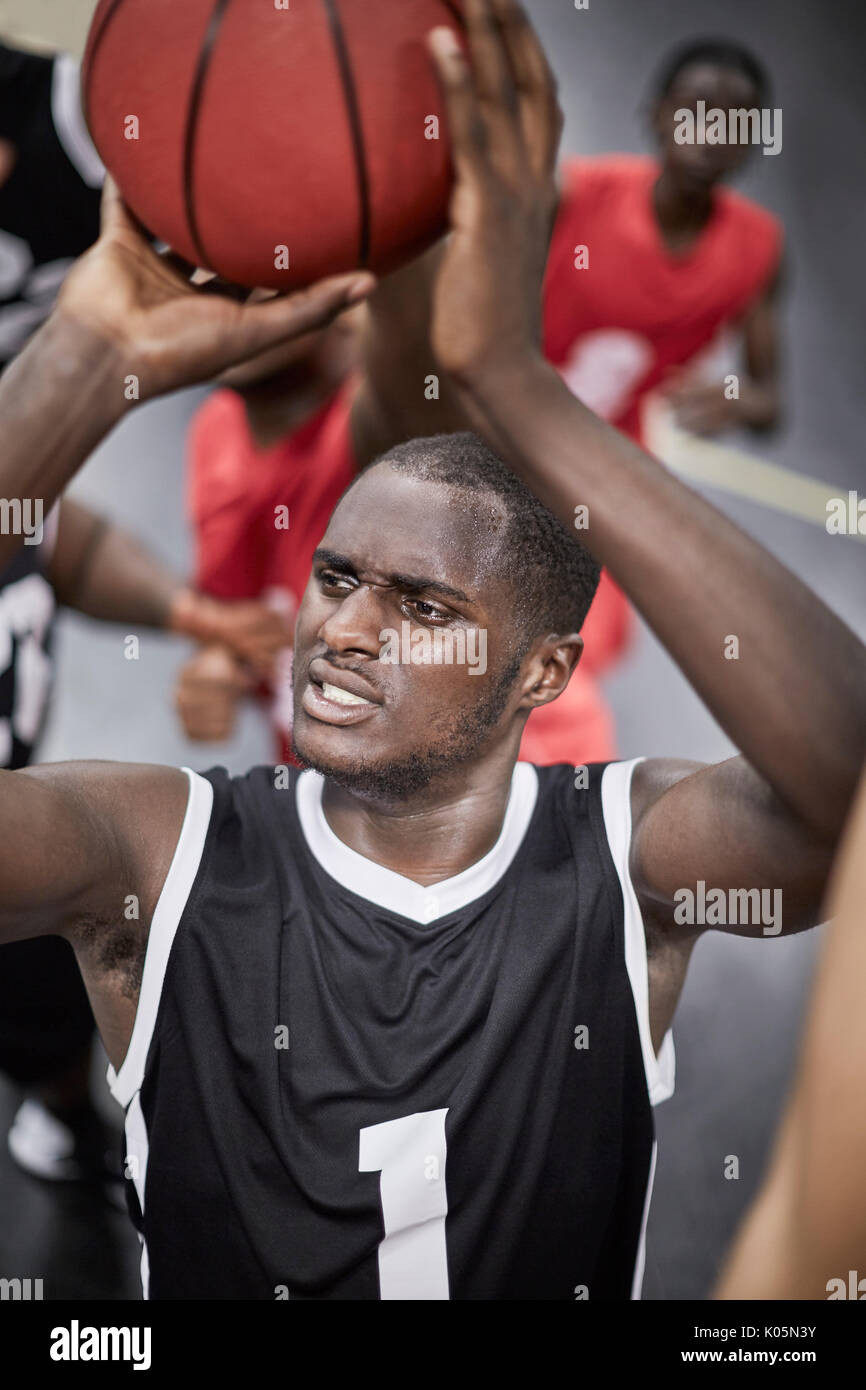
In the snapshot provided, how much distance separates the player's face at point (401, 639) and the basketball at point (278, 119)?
0.26 meters

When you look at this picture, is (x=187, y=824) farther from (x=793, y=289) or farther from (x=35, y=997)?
(x=793, y=289)

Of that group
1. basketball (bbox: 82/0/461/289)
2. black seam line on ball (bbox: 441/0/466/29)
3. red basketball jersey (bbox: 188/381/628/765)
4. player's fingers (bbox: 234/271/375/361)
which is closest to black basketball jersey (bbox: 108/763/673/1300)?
player's fingers (bbox: 234/271/375/361)

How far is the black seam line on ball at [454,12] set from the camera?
49.2 inches

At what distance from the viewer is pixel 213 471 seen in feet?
8.57

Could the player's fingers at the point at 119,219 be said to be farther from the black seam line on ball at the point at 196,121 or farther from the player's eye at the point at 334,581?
the player's eye at the point at 334,581

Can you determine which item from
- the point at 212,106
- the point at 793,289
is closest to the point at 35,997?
the point at 212,106

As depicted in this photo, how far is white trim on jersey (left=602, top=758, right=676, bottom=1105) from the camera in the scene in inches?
53.5

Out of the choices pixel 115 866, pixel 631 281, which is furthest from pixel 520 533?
pixel 631 281

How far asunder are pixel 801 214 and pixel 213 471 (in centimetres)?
362

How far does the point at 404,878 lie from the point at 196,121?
2.46 feet

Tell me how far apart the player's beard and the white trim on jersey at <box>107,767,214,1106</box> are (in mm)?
141

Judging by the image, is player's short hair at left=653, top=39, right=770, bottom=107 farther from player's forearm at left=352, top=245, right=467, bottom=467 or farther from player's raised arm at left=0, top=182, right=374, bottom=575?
player's raised arm at left=0, top=182, right=374, bottom=575

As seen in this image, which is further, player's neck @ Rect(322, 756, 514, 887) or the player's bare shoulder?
player's neck @ Rect(322, 756, 514, 887)

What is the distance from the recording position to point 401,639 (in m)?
1.31
